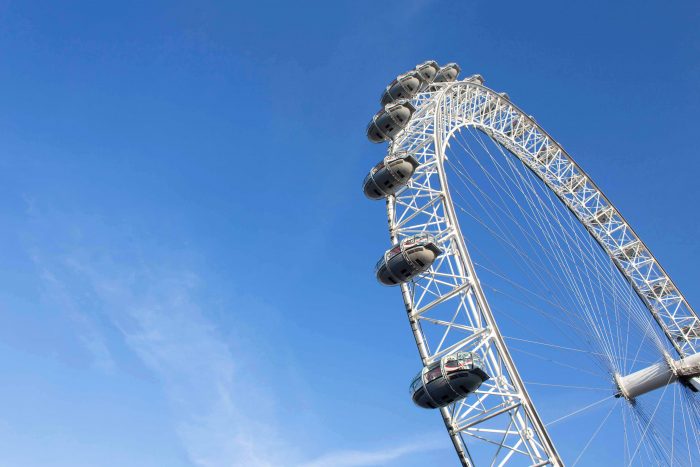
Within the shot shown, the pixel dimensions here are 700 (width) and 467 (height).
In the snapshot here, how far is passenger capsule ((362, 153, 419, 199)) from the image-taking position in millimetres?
22531

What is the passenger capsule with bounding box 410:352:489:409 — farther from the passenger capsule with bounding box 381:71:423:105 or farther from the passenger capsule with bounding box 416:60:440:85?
the passenger capsule with bounding box 416:60:440:85

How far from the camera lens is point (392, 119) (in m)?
26.3

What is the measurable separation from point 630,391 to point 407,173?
14329 millimetres

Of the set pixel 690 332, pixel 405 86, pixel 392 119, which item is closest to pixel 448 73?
pixel 405 86

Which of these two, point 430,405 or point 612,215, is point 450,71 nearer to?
point 612,215

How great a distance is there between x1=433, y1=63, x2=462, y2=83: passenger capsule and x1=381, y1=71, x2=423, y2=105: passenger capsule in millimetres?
4393

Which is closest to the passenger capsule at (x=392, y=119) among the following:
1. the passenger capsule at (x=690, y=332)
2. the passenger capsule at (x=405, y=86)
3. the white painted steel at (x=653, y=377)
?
the passenger capsule at (x=405, y=86)

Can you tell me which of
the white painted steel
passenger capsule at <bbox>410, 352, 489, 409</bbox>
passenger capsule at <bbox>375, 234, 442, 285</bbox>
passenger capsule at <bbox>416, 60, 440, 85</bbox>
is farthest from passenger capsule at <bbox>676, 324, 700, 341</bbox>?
passenger capsule at <bbox>410, 352, 489, 409</bbox>

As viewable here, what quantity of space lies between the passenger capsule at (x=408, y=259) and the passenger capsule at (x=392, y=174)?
351 cm

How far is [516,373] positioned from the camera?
15.9m

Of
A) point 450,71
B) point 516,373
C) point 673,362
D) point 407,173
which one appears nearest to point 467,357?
point 516,373

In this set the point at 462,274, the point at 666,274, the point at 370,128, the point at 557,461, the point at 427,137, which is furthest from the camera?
the point at 666,274

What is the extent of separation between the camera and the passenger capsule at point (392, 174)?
22.5m

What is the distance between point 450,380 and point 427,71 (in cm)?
2036
